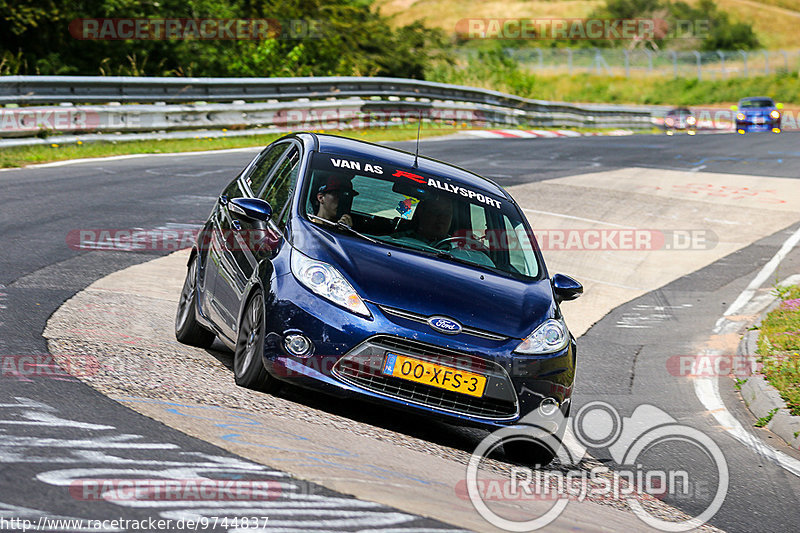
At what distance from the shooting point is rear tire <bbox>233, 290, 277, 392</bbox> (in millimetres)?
6055

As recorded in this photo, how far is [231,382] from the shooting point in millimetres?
6398

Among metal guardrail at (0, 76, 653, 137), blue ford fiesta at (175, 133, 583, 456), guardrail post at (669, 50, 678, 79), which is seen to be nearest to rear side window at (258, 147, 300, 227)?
blue ford fiesta at (175, 133, 583, 456)

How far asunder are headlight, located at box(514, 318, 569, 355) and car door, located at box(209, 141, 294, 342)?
1.73m

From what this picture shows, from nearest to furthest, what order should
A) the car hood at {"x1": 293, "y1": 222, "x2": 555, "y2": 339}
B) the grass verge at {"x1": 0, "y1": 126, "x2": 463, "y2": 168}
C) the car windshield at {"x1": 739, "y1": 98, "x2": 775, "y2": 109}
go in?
the car hood at {"x1": 293, "y1": 222, "x2": 555, "y2": 339} < the grass verge at {"x1": 0, "y1": 126, "x2": 463, "y2": 168} < the car windshield at {"x1": 739, "y1": 98, "x2": 775, "y2": 109}

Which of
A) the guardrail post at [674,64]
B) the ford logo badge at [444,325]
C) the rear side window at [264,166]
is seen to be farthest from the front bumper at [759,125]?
A: the ford logo badge at [444,325]

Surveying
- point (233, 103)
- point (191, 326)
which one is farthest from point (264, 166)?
point (233, 103)

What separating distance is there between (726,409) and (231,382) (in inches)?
160

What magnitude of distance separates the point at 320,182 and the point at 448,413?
1.89 meters

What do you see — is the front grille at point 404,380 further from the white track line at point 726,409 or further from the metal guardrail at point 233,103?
the metal guardrail at point 233,103

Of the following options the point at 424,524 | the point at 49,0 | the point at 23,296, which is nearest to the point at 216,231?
the point at 23,296

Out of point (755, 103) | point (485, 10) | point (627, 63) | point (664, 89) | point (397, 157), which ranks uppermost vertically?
point (485, 10)

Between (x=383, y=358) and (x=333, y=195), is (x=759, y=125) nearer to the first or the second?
(x=333, y=195)

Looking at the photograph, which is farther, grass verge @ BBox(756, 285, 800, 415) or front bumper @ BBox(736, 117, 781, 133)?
front bumper @ BBox(736, 117, 781, 133)

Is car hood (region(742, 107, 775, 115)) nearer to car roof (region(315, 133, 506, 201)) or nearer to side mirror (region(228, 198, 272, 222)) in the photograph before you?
car roof (region(315, 133, 506, 201))
